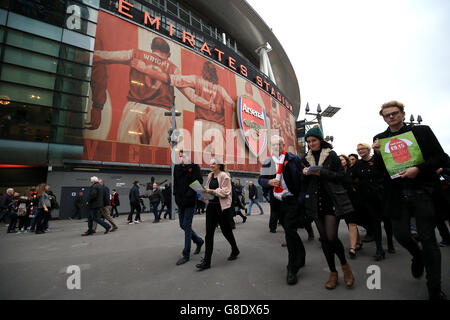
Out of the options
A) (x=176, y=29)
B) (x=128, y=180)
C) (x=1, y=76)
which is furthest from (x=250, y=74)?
(x=1, y=76)

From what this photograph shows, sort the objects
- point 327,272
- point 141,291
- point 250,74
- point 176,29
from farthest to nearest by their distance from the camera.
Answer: point 250,74
point 176,29
point 327,272
point 141,291

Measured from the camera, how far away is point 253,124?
86.2 ft

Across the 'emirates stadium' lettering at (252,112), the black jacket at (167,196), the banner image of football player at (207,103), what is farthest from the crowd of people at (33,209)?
the 'emirates stadium' lettering at (252,112)

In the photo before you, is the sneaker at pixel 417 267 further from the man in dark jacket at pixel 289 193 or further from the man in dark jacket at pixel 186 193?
the man in dark jacket at pixel 186 193

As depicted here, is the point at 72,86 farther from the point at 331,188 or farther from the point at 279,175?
the point at 331,188

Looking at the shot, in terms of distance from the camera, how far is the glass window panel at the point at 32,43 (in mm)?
12039

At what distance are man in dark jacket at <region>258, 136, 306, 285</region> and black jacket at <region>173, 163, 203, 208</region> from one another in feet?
4.44

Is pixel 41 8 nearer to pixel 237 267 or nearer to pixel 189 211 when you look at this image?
pixel 189 211

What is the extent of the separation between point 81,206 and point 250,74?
2526 cm

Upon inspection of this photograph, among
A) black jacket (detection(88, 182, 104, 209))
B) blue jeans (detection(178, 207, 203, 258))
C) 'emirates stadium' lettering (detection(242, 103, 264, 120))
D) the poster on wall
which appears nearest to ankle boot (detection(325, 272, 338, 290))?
blue jeans (detection(178, 207, 203, 258))

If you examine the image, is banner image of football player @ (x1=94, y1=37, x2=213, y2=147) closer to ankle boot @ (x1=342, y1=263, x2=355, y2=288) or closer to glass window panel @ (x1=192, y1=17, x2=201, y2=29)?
glass window panel @ (x1=192, y1=17, x2=201, y2=29)

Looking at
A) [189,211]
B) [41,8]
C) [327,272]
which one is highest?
[41,8]

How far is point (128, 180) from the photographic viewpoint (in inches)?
603
